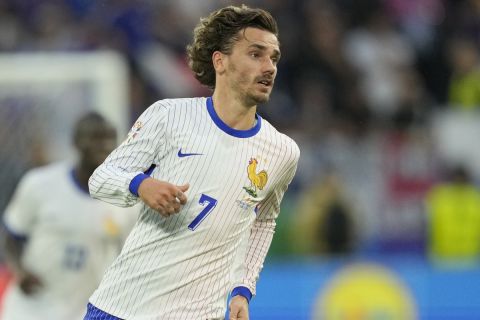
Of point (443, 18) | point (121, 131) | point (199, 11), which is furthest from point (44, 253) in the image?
point (443, 18)

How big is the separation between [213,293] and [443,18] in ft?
29.5

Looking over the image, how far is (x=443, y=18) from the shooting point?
12.9 m

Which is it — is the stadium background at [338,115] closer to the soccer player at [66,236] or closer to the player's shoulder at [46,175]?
the player's shoulder at [46,175]

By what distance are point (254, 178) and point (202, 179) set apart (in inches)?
9.1

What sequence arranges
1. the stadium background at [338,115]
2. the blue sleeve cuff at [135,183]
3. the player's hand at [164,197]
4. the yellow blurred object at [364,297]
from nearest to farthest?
the player's hand at [164,197]
the blue sleeve cuff at [135,183]
the yellow blurred object at [364,297]
the stadium background at [338,115]

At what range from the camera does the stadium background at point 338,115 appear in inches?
379

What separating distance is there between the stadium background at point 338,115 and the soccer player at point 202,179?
441 cm

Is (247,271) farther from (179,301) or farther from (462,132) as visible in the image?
(462,132)

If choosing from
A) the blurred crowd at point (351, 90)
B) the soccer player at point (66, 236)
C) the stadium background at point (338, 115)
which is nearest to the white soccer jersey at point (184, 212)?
the soccer player at point (66, 236)

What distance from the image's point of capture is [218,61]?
15.3 ft

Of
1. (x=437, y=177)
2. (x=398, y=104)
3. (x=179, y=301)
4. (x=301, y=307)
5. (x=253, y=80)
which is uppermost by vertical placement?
(x=398, y=104)

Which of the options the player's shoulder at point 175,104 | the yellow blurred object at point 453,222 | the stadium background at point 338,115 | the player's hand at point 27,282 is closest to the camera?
the player's shoulder at point 175,104

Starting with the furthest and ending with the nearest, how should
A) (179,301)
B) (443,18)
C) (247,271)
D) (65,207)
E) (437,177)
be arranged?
(443,18)
(437,177)
(65,207)
(247,271)
(179,301)

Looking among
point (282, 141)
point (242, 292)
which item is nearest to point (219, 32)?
point (282, 141)
